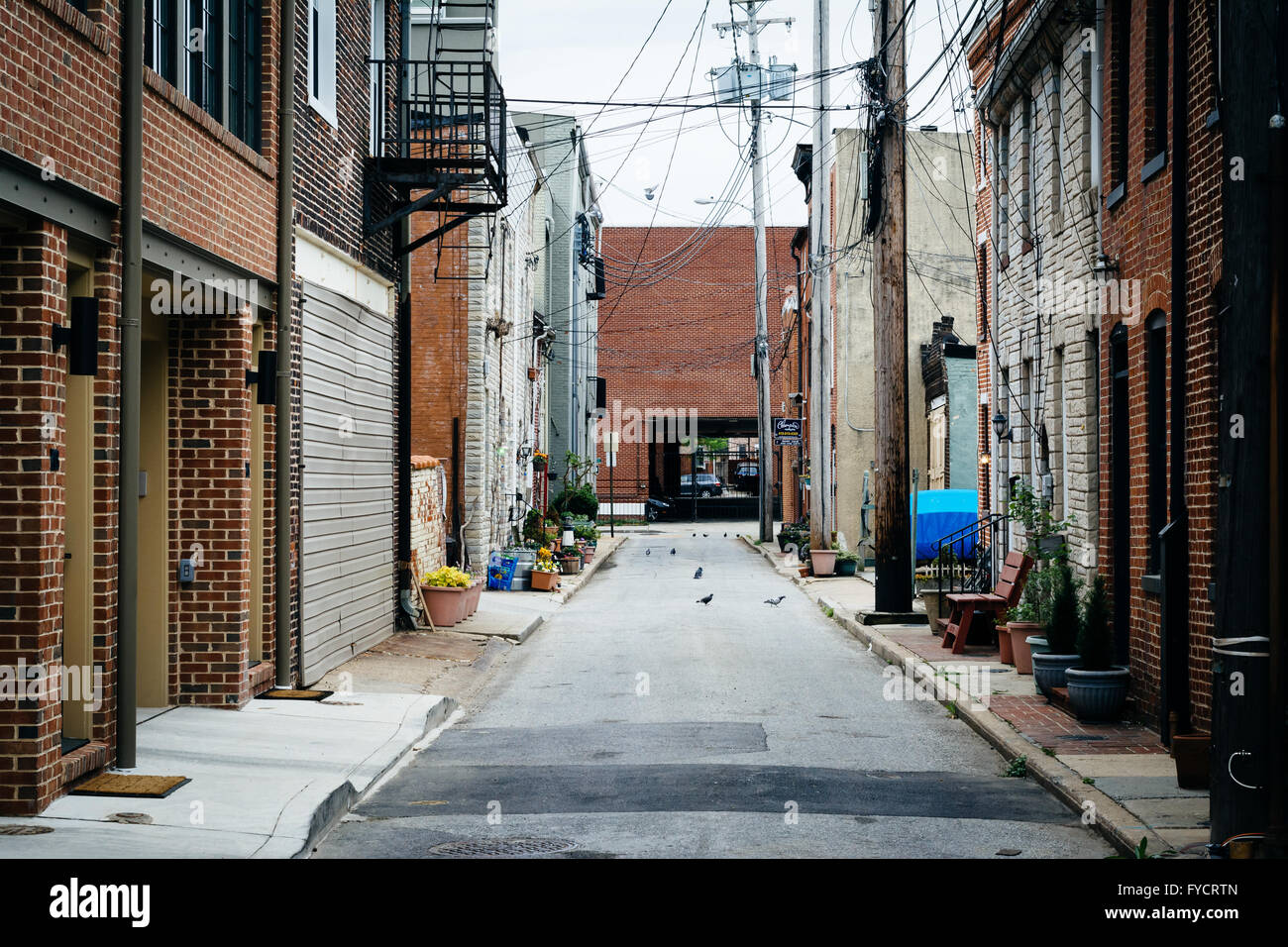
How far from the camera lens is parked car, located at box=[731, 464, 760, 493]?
71.5 m

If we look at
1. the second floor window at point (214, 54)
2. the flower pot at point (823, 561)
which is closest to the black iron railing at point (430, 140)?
the second floor window at point (214, 54)

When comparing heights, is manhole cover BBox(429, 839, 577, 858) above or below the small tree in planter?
below

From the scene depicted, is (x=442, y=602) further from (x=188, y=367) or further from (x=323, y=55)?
(x=323, y=55)

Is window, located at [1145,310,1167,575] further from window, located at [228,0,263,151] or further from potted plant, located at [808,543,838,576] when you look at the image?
potted plant, located at [808,543,838,576]

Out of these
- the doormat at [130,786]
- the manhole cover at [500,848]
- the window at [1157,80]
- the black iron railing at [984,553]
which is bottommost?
the manhole cover at [500,848]

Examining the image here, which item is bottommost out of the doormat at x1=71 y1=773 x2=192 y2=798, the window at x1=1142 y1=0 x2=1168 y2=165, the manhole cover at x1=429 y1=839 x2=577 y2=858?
the manhole cover at x1=429 y1=839 x2=577 y2=858

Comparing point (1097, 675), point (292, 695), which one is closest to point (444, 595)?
point (292, 695)

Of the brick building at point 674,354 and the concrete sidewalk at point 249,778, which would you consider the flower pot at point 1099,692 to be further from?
the brick building at point 674,354

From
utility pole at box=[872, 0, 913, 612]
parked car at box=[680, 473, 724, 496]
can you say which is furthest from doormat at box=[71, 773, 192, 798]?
parked car at box=[680, 473, 724, 496]

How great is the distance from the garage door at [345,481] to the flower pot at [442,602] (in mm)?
1110

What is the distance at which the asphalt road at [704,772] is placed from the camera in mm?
7410

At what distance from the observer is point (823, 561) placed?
1105 inches

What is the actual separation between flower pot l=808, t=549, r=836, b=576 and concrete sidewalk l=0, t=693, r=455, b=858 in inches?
648
